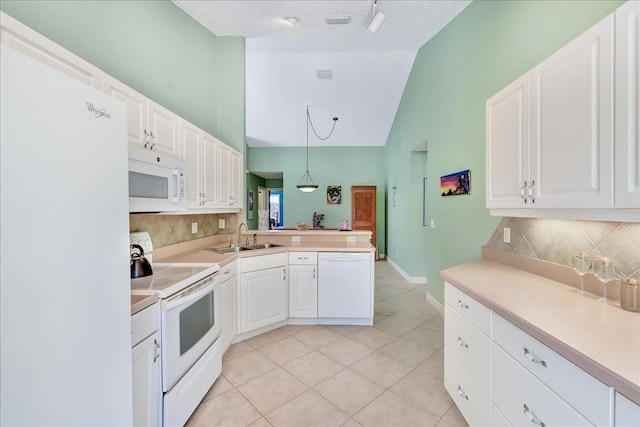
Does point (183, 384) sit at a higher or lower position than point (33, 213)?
lower

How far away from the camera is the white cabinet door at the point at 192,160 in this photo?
7.39ft

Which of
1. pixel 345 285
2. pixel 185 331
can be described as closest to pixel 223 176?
pixel 185 331

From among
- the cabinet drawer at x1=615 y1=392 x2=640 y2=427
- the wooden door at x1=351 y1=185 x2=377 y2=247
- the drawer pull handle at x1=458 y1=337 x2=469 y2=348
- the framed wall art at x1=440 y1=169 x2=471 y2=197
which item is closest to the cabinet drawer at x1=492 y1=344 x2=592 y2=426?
the cabinet drawer at x1=615 y1=392 x2=640 y2=427

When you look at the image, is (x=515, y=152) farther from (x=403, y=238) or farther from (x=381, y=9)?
(x=403, y=238)

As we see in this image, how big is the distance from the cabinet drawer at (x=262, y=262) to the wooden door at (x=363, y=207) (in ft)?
13.9

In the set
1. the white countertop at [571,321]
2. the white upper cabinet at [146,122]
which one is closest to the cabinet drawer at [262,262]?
the white upper cabinet at [146,122]

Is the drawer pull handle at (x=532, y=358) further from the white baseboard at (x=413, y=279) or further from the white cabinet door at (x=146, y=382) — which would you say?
the white baseboard at (x=413, y=279)

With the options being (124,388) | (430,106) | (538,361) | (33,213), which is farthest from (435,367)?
(430,106)

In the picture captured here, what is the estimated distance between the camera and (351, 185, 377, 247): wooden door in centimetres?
699

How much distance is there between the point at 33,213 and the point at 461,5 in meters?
3.72

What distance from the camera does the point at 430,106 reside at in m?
3.62

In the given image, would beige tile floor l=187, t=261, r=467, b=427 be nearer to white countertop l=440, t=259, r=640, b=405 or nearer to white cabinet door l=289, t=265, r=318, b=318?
white cabinet door l=289, t=265, r=318, b=318

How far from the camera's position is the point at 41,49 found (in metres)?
1.14

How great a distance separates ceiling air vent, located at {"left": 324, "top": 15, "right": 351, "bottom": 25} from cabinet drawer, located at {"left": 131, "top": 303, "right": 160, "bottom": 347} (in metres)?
3.24
